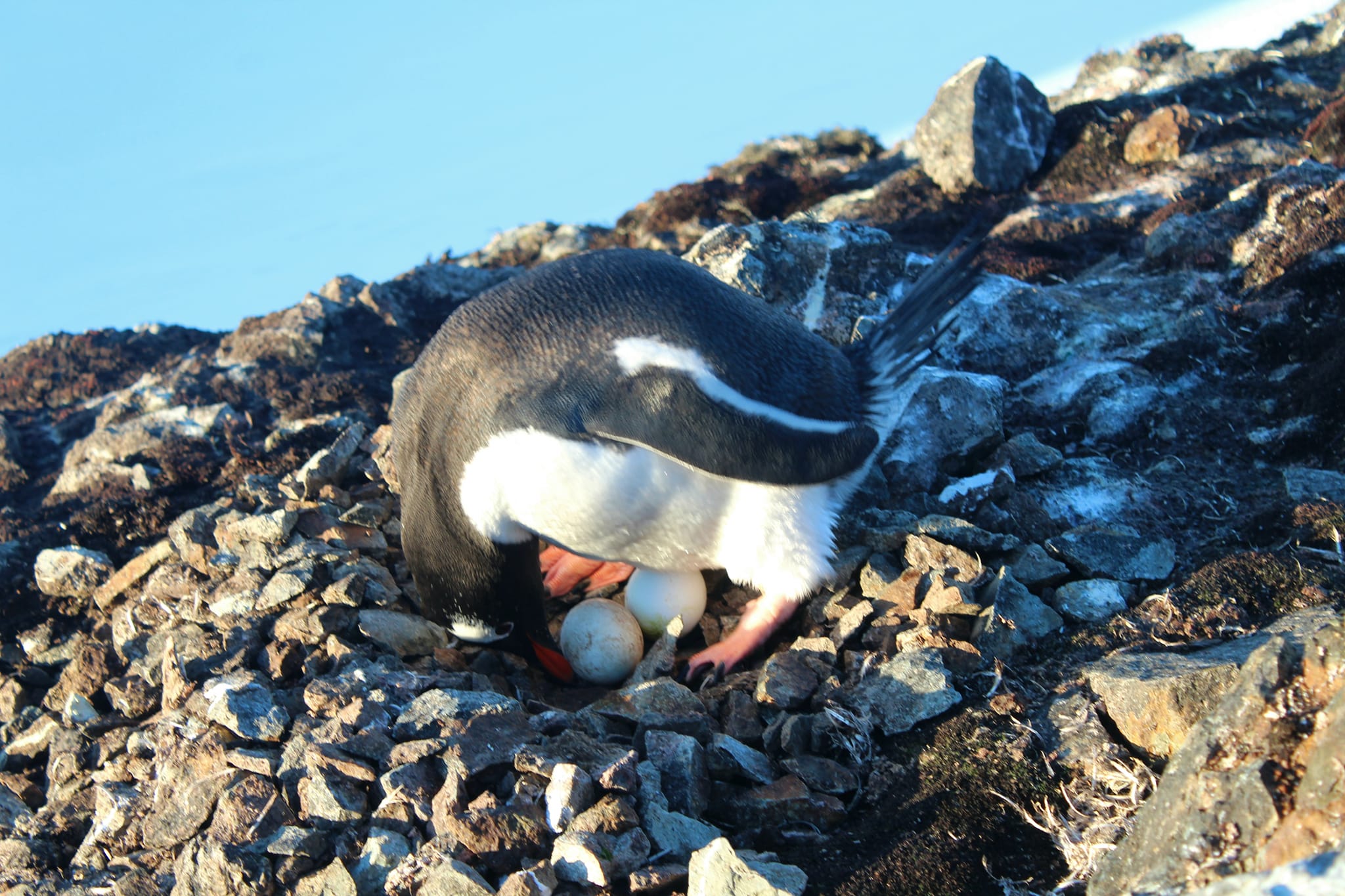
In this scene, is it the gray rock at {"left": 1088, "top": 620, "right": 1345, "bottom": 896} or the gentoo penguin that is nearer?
the gray rock at {"left": 1088, "top": 620, "right": 1345, "bottom": 896}

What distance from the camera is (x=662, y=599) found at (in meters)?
3.97

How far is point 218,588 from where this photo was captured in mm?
4148

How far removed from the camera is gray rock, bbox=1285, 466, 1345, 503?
3.73 meters

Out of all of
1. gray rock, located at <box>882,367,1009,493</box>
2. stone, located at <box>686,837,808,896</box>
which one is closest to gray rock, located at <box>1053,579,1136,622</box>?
gray rock, located at <box>882,367,1009,493</box>

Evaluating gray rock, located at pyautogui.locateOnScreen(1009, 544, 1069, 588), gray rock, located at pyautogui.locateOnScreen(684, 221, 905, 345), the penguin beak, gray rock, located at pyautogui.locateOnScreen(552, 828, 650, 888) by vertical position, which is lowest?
the penguin beak

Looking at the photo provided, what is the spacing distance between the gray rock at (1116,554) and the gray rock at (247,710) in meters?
2.74

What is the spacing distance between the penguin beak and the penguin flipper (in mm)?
1020

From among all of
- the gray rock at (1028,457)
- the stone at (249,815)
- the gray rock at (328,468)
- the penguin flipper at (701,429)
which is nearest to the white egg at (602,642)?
the penguin flipper at (701,429)

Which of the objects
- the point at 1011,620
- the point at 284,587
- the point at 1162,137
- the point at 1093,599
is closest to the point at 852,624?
the point at 1011,620

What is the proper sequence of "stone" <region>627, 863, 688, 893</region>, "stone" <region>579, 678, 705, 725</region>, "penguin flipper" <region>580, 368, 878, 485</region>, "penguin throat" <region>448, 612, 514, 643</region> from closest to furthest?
"stone" <region>627, 863, 688, 893</region> < "stone" <region>579, 678, 705, 725</region> < "penguin flipper" <region>580, 368, 878, 485</region> < "penguin throat" <region>448, 612, 514, 643</region>

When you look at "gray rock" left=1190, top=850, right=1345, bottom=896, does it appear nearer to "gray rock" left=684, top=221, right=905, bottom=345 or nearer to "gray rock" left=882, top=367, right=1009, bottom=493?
"gray rock" left=882, top=367, right=1009, bottom=493

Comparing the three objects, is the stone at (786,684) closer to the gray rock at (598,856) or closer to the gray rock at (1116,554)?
the gray rock at (598,856)

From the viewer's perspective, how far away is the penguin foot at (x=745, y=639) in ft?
12.1

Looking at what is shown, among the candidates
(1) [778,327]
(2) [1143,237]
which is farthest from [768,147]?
(1) [778,327]
